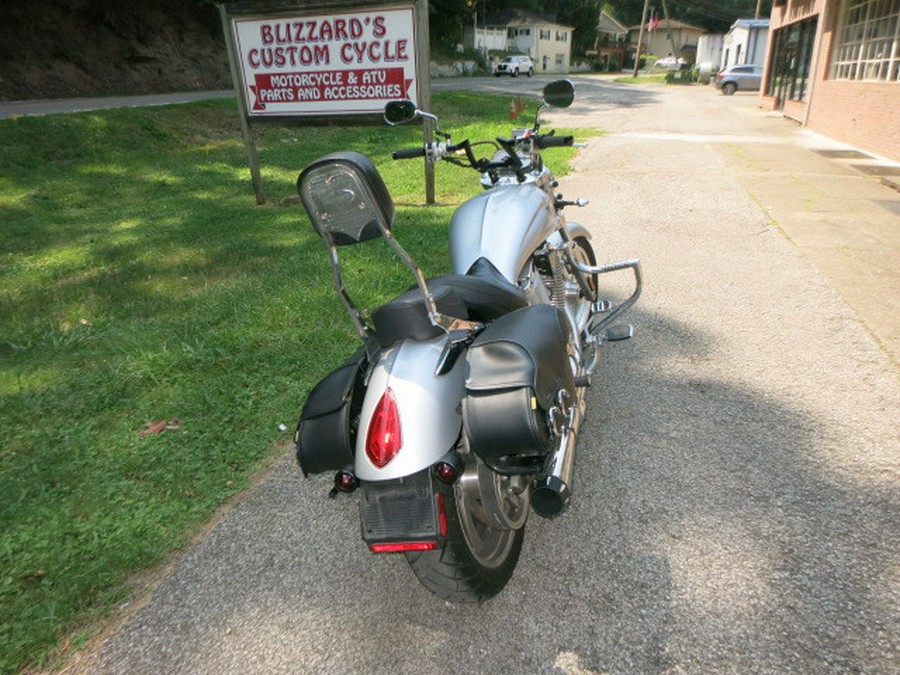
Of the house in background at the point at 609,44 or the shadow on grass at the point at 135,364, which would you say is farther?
the house in background at the point at 609,44

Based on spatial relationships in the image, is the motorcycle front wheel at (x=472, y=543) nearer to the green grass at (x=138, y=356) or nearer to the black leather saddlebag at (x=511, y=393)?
the black leather saddlebag at (x=511, y=393)

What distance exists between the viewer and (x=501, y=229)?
269 cm

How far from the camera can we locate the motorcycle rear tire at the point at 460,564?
183cm

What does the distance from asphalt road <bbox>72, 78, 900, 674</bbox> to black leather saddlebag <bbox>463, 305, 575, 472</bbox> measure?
74cm

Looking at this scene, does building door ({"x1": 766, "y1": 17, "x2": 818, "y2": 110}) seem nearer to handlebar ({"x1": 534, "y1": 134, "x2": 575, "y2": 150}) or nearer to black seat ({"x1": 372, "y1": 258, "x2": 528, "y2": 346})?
handlebar ({"x1": 534, "y1": 134, "x2": 575, "y2": 150})

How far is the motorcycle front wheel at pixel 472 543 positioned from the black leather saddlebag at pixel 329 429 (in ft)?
1.08

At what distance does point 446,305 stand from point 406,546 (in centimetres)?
74

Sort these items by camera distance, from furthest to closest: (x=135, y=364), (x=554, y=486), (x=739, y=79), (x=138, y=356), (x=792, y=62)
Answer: (x=739, y=79) → (x=792, y=62) → (x=138, y=356) → (x=135, y=364) → (x=554, y=486)

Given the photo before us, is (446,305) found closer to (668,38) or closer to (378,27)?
(378,27)

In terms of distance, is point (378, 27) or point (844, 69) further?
point (844, 69)

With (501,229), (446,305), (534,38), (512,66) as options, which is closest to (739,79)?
(512,66)

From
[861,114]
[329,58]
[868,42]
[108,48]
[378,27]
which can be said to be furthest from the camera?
[108,48]

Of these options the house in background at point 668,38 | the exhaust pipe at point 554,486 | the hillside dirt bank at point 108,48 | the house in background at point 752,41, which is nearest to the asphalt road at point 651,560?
the exhaust pipe at point 554,486

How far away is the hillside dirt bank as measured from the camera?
823 inches
